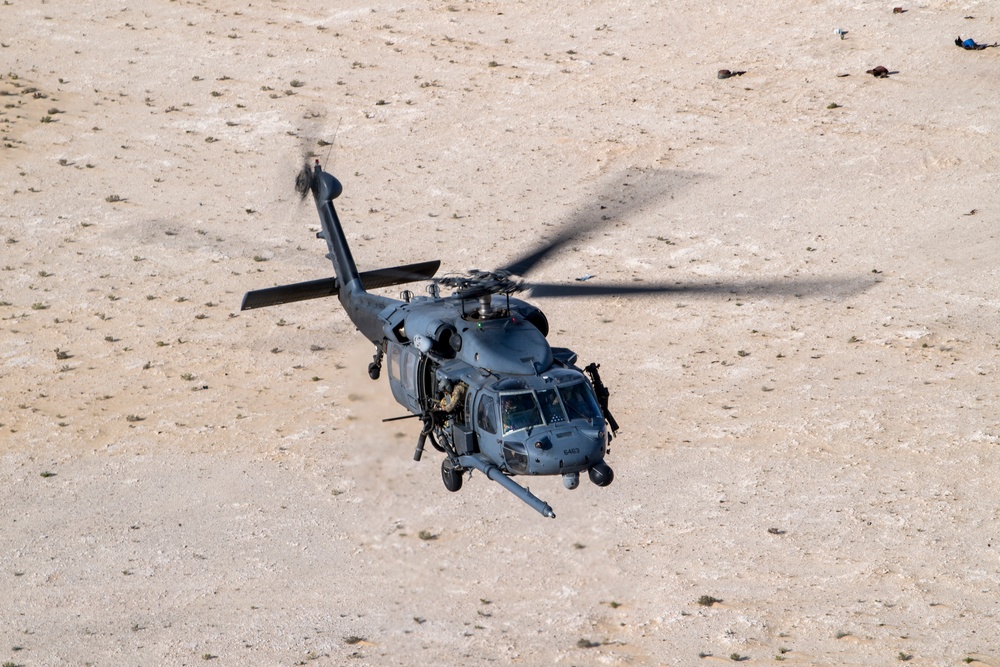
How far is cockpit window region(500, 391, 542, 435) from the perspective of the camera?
2258 cm

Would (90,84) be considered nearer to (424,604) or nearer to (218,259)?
(218,259)

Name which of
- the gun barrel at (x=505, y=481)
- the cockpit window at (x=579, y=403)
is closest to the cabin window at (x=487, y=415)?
the gun barrel at (x=505, y=481)

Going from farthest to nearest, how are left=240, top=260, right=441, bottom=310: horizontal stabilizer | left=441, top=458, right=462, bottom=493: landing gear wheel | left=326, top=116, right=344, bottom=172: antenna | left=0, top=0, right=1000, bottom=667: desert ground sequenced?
left=326, top=116, right=344, bottom=172: antenna
left=240, top=260, right=441, bottom=310: horizontal stabilizer
left=0, top=0, right=1000, bottom=667: desert ground
left=441, top=458, right=462, bottom=493: landing gear wheel

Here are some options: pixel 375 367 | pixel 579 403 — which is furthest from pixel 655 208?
pixel 579 403

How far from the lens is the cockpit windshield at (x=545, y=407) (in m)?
22.6

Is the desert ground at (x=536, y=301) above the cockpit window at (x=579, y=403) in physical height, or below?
below

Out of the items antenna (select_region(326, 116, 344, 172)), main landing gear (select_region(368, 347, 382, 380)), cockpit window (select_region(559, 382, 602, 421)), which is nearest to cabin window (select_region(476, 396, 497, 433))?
cockpit window (select_region(559, 382, 602, 421))

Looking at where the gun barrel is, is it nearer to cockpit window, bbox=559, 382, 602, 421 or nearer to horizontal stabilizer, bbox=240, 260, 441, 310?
cockpit window, bbox=559, 382, 602, 421

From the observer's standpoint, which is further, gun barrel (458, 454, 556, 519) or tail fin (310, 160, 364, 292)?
tail fin (310, 160, 364, 292)

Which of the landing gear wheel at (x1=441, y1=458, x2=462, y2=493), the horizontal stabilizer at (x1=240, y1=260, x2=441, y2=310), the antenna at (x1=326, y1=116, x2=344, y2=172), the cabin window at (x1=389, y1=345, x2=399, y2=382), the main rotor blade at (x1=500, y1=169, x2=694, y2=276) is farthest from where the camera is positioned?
the antenna at (x1=326, y1=116, x2=344, y2=172)

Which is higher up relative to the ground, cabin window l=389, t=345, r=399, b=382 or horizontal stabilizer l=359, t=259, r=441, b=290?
horizontal stabilizer l=359, t=259, r=441, b=290

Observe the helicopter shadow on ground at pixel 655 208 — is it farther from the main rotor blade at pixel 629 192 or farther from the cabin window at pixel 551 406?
the cabin window at pixel 551 406

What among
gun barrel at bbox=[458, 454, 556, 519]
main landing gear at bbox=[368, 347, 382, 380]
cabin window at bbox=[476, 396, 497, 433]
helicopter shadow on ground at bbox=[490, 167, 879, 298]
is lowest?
helicopter shadow on ground at bbox=[490, 167, 879, 298]

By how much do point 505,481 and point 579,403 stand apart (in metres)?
1.99
